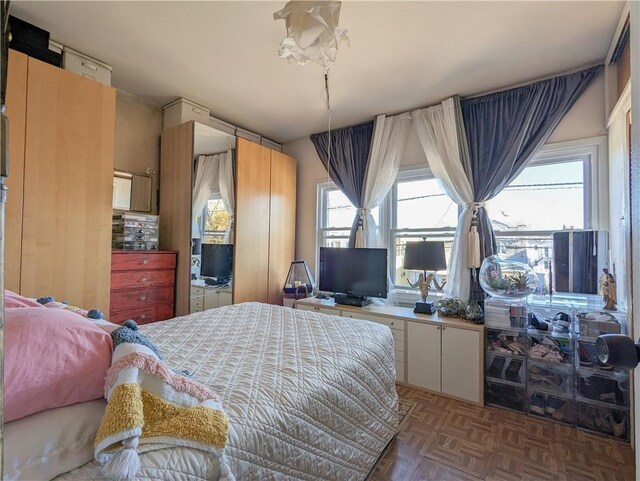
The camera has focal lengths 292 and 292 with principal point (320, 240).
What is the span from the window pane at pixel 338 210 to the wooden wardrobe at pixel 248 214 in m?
0.50

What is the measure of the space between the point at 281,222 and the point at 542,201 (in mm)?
2830

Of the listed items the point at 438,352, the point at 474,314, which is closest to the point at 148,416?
the point at 438,352

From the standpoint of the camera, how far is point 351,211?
384 centimetres

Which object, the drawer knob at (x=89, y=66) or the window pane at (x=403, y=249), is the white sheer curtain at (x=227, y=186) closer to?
the drawer knob at (x=89, y=66)

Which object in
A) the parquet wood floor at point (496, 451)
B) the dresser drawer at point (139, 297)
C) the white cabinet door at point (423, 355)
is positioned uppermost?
the dresser drawer at point (139, 297)

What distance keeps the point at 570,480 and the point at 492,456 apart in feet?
1.23

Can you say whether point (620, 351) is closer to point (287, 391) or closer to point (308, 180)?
point (287, 391)

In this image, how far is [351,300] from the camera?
124 inches

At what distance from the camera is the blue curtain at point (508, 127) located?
8.18 feet

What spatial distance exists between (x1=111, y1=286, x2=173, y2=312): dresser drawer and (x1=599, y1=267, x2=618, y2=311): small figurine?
12.2ft

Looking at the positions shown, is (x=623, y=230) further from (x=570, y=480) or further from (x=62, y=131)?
(x=62, y=131)

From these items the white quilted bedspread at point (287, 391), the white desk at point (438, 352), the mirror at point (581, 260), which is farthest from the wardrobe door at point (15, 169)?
the mirror at point (581, 260)

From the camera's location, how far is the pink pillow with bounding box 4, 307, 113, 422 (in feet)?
2.19

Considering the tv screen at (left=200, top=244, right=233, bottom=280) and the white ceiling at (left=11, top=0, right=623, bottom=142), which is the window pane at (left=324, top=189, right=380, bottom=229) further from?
the tv screen at (left=200, top=244, right=233, bottom=280)
